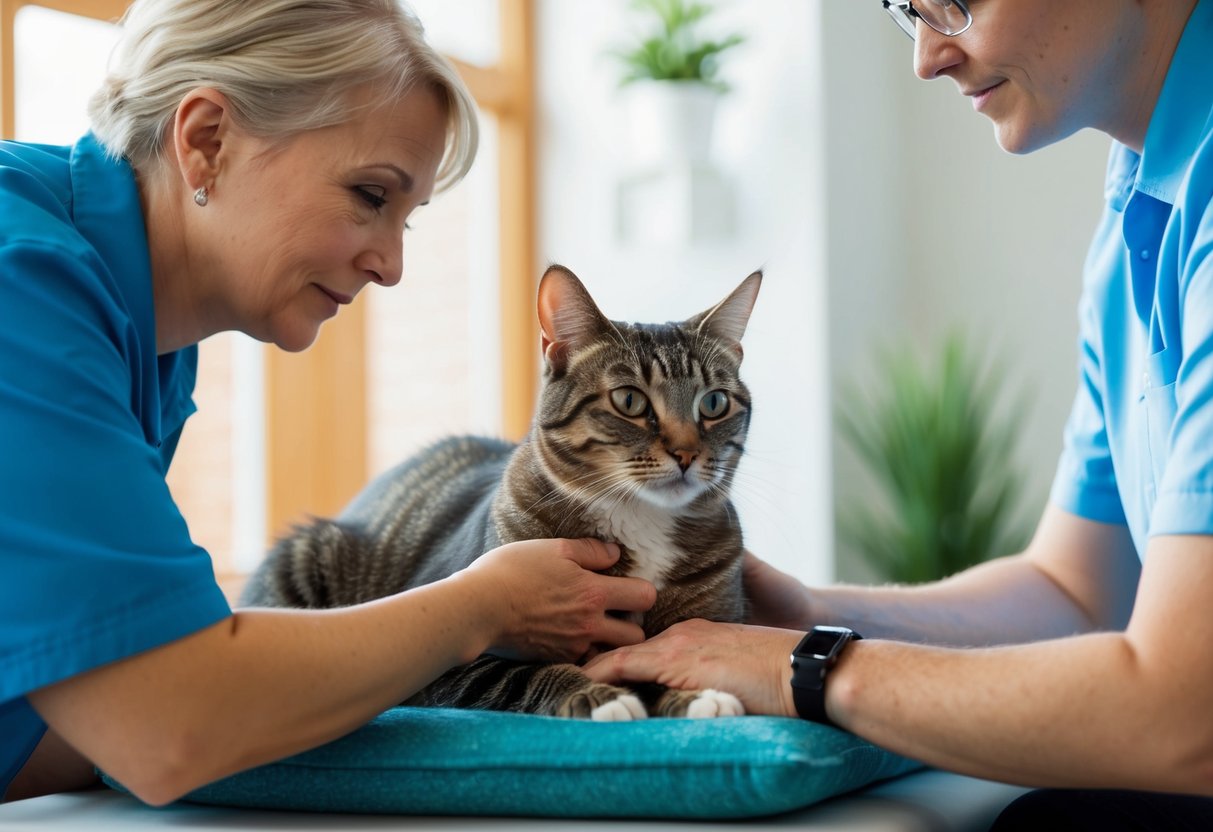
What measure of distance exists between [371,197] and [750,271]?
2.47 meters

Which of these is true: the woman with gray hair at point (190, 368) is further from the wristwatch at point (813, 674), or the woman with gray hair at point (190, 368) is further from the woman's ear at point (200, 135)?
the wristwatch at point (813, 674)

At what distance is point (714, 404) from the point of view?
5.01 ft

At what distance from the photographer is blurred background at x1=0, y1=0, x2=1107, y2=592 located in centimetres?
→ 337

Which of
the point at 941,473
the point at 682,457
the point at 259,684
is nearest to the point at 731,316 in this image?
the point at 682,457

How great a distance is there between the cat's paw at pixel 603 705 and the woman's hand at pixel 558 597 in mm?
96

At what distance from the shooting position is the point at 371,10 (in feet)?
4.47

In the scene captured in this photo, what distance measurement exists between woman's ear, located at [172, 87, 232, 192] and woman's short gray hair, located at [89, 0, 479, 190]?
0.7 inches

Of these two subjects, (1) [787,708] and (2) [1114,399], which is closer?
(1) [787,708]

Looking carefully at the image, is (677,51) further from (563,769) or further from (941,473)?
(563,769)

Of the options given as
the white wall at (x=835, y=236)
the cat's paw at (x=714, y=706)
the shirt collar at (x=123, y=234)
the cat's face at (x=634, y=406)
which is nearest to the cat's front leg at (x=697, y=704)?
the cat's paw at (x=714, y=706)

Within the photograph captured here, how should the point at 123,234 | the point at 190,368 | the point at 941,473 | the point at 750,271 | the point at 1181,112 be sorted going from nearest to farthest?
the point at 123,234 → the point at 1181,112 → the point at 190,368 → the point at 941,473 → the point at 750,271

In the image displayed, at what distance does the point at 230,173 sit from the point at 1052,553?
1336 mm

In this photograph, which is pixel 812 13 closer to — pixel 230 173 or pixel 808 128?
pixel 808 128

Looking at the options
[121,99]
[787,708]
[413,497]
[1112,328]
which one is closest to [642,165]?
[413,497]
